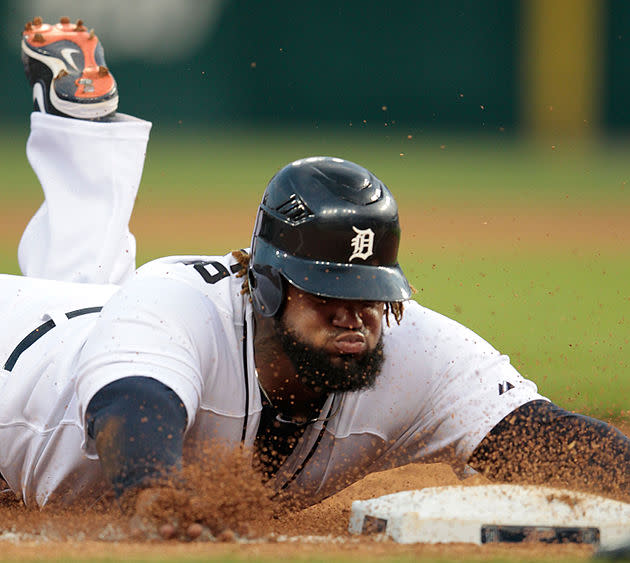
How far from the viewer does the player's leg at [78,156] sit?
492 cm

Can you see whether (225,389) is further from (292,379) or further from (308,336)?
(308,336)

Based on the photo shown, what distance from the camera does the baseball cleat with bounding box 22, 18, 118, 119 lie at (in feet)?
16.3

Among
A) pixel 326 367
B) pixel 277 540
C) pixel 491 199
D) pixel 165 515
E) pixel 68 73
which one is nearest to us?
pixel 165 515

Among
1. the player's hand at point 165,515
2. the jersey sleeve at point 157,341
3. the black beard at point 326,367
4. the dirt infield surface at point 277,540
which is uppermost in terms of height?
the jersey sleeve at point 157,341

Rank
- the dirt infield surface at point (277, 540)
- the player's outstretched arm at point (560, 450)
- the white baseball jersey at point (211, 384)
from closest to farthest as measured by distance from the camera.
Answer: the dirt infield surface at point (277, 540) → the white baseball jersey at point (211, 384) → the player's outstretched arm at point (560, 450)

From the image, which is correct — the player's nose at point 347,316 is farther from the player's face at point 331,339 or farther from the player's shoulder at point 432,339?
the player's shoulder at point 432,339

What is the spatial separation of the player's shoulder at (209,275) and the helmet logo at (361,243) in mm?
377

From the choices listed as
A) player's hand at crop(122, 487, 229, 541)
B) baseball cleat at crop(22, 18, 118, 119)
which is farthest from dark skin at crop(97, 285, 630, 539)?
baseball cleat at crop(22, 18, 118, 119)

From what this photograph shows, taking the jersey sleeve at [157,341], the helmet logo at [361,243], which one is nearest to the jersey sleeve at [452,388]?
the helmet logo at [361,243]

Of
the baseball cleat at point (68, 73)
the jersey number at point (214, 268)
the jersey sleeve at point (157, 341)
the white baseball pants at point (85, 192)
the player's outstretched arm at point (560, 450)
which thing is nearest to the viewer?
the jersey sleeve at point (157, 341)

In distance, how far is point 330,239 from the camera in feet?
9.43

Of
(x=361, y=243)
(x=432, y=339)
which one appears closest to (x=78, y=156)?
(x=432, y=339)

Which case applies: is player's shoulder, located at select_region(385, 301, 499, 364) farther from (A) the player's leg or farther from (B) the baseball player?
(A) the player's leg

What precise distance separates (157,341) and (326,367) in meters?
→ 0.42
